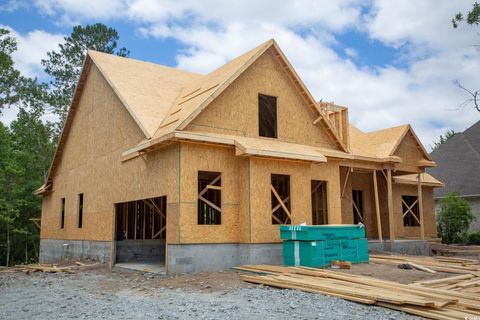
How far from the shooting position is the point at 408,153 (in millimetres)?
20078

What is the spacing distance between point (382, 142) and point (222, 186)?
9.93 m

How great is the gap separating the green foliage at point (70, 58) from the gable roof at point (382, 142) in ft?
78.7

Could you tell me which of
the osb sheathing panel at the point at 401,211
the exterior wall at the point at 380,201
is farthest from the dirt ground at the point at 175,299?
the osb sheathing panel at the point at 401,211

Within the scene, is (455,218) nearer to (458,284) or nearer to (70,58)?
(458,284)

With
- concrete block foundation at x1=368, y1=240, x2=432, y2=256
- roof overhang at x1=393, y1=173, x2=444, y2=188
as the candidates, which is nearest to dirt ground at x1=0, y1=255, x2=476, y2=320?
concrete block foundation at x1=368, y1=240, x2=432, y2=256

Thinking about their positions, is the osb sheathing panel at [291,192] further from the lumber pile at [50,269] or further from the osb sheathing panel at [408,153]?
the lumber pile at [50,269]

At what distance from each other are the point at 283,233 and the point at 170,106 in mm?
6447

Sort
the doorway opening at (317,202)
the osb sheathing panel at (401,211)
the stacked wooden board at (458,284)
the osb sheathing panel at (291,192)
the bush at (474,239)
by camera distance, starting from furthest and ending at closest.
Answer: the bush at (474,239) < the osb sheathing panel at (401,211) < the doorway opening at (317,202) < the osb sheathing panel at (291,192) < the stacked wooden board at (458,284)

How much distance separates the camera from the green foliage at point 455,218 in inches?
1005

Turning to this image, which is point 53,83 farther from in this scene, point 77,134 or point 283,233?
point 283,233

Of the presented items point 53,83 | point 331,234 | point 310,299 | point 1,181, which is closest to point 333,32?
point 331,234

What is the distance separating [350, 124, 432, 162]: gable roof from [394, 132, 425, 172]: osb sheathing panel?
0.53ft

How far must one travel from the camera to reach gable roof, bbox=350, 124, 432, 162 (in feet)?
62.5

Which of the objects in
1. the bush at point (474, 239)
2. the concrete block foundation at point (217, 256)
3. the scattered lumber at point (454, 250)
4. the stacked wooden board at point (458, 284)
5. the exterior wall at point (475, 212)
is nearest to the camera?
the stacked wooden board at point (458, 284)
